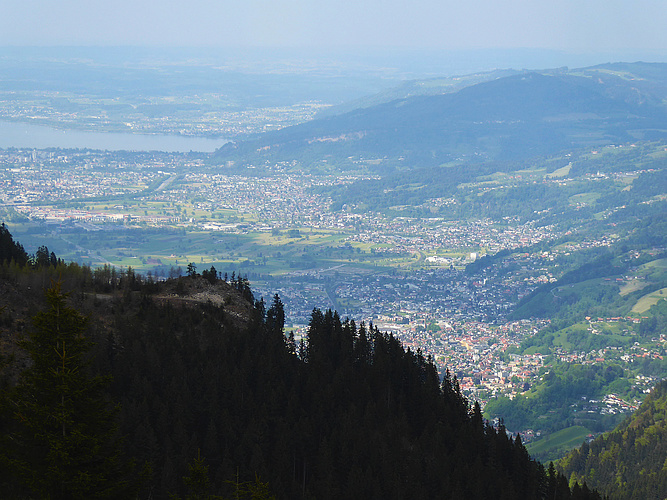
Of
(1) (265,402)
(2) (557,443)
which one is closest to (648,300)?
(2) (557,443)

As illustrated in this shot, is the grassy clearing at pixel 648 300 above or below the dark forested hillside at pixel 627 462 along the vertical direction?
above

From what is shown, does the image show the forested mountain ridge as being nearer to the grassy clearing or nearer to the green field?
the green field

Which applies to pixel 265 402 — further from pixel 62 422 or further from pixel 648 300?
pixel 648 300

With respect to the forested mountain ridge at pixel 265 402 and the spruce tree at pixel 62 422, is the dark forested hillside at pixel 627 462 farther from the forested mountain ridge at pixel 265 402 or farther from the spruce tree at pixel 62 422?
the spruce tree at pixel 62 422

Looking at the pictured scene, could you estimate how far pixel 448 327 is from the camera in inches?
6373

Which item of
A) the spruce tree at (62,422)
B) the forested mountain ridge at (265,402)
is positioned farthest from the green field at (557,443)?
the spruce tree at (62,422)

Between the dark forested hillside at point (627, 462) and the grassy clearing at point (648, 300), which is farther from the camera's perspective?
the grassy clearing at point (648, 300)

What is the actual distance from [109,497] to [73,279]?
39541 mm

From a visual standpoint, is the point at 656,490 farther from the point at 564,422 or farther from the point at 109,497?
the point at 109,497

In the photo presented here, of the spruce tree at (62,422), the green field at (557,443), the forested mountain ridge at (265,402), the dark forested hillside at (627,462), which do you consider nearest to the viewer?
the spruce tree at (62,422)

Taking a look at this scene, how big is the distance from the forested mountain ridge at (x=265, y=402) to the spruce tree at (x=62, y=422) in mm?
14726

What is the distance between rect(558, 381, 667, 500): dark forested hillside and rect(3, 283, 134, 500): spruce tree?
71204mm

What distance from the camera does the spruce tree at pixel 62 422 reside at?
23938 millimetres

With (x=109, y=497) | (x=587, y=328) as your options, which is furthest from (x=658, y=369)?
(x=109, y=497)
